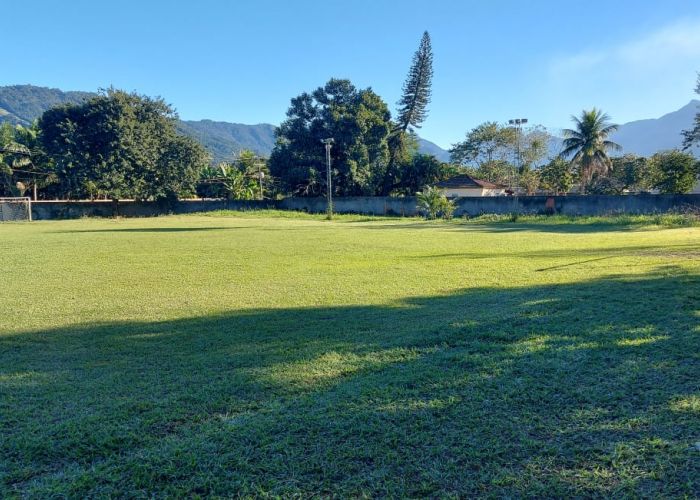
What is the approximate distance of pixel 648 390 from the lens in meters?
3.07

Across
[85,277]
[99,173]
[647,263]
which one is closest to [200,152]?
[99,173]

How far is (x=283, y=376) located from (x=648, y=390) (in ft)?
8.18

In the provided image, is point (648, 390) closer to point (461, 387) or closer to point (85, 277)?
point (461, 387)

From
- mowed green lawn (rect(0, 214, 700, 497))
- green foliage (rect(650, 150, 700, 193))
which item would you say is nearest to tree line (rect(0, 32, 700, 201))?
green foliage (rect(650, 150, 700, 193))

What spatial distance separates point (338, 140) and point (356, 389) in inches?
1659

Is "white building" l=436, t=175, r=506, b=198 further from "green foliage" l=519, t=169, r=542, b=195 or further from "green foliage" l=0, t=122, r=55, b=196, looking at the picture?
"green foliage" l=0, t=122, r=55, b=196

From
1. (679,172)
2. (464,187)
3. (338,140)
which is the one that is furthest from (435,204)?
(679,172)

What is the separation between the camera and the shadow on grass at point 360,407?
2232mm

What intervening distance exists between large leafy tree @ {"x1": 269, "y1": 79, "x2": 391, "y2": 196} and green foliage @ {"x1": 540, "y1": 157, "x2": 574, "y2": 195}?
16.1 meters

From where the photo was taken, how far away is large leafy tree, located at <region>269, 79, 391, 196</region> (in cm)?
4338

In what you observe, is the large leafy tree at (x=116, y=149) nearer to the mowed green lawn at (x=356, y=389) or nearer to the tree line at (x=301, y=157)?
the tree line at (x=301, y=157)

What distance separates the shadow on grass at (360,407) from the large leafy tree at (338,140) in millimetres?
39244

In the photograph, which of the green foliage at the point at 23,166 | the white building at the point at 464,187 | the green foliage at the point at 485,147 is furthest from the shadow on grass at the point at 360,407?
the green foliage at the point at 485,147

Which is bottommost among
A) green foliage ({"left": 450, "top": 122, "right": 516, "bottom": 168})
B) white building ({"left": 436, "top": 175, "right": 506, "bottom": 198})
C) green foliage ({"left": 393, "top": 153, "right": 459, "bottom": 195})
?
white building ({"left": 436, "top": 175, "right": 506, "bottom": 198})
